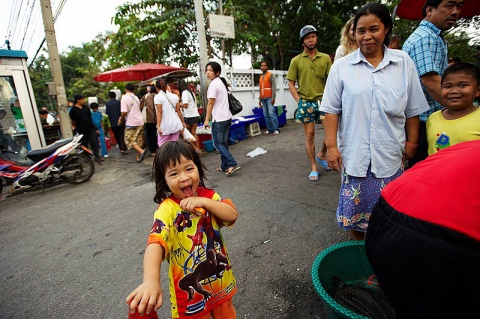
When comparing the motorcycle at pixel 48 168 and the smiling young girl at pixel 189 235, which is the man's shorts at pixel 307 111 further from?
the motorcycle at pixel 48 168

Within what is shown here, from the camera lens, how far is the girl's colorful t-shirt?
1.29 metres

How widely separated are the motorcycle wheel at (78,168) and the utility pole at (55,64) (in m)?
2.37

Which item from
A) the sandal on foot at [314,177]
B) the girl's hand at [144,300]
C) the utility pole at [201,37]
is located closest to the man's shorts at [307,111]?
the sandal on foot at [314,177]

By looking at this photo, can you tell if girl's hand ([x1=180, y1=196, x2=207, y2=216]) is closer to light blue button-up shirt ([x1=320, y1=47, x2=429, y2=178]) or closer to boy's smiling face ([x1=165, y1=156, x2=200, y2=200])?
boy's smiling face ([x1=165, y1=156, x2=200, y2=200])

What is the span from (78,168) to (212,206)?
17.4 ft

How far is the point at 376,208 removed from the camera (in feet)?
3.37

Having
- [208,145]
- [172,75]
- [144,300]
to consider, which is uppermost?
[172,75]

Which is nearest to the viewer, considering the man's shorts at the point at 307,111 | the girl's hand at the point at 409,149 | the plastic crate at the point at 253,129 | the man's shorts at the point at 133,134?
the girl's hand at the point at 409,149

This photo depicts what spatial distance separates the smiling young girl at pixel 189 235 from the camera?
126 centimetres

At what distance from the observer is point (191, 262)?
1315mm

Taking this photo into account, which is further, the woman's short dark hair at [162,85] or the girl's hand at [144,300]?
the woman's short dark hair at [162,85]

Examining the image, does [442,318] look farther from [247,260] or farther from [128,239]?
[128,239]

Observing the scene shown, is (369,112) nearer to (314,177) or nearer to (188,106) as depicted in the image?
(314,177)

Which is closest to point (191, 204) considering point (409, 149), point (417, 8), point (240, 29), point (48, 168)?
point (409, 149)
